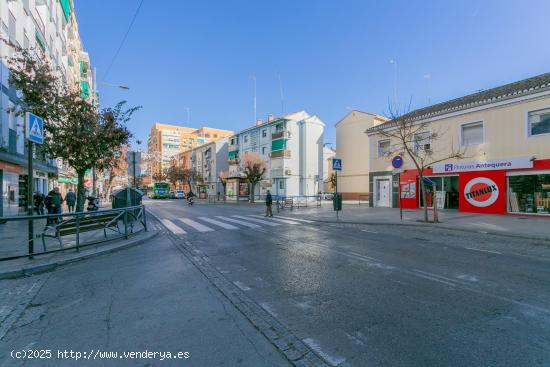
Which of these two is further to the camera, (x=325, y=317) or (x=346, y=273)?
(x=346, y=273)

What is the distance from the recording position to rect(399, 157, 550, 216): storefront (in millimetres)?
13117

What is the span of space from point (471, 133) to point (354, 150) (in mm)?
19555

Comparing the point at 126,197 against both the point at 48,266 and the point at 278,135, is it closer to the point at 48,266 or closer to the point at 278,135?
the point at 48,266

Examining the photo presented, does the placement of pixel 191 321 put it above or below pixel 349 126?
below

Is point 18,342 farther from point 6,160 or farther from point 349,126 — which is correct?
point 349,126

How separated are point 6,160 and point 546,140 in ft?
85.4

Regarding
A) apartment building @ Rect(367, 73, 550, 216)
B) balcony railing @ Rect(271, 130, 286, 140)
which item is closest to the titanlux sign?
apartment building @ Rect(367, 73, 550, 216)

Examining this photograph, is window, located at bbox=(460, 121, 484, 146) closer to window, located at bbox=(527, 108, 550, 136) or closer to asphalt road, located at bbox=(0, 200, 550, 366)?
window, located at bbox=(527, 108, 550, 136)

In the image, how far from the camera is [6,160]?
13258 millimetres

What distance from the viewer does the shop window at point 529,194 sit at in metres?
13.0

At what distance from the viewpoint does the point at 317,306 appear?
3623mm

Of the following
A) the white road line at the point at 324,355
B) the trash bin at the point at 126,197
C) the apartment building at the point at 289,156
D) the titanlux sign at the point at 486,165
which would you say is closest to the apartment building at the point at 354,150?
the apartment building at the point at 289,156

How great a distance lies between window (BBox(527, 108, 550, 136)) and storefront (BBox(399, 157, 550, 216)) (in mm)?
1435

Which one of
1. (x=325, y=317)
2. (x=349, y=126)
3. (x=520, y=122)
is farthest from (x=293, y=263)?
(x=349, y=126)
